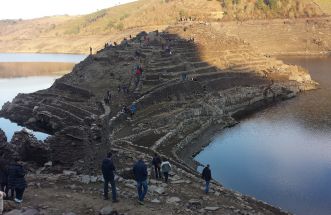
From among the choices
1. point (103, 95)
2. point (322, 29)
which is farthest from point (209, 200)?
point (322, 29)

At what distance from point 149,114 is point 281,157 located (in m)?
18.2

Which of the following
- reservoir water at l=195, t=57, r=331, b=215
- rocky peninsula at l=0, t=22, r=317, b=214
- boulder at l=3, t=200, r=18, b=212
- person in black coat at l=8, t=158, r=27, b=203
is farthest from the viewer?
reservoir water at l=195, t=57, r=331, b=215

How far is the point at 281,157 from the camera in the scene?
136 feet

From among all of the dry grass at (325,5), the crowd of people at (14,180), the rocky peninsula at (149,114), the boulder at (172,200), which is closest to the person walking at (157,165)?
the rocky peninsula at (149,114)

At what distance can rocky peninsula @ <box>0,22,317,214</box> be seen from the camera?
68.2 ft

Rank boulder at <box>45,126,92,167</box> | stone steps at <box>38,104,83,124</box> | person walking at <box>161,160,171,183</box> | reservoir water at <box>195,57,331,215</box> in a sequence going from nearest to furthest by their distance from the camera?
1. boulder at <box>45,126,92,167</box>
2. person walking at <box>161,160,171,183</box>
3. reservoir water at <box>195,57,331,215</box>
4. stone steps at <box>38,104,83,124</box>

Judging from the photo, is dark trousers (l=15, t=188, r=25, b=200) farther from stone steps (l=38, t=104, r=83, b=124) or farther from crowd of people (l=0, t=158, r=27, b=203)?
stone steps (l=38, t=104, r=83, b=124)

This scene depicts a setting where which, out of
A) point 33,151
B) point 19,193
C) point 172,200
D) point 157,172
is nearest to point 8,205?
point 19,193

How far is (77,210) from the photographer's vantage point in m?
17.3

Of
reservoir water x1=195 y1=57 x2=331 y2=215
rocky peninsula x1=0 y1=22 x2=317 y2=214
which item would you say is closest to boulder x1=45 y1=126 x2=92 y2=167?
rocky peninsula x1=0 y1=22 x2=317 y2=214

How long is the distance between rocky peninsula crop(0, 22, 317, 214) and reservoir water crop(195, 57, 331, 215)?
3051mm

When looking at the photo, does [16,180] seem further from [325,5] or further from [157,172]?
[325,5]

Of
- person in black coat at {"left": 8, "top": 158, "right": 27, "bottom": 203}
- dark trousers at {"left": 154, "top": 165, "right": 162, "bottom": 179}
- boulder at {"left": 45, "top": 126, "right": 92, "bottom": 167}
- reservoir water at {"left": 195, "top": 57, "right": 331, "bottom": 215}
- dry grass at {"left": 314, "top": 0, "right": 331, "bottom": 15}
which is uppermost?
dry grass at {"left": 314, "top": 0, "right": 331, "bottom": 15}

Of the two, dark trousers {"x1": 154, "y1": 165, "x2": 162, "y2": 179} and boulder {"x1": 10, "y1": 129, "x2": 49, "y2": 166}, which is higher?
boulder {"x1": 10, "y1": 129, "x2": 49, "y2": 166}
